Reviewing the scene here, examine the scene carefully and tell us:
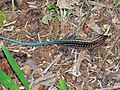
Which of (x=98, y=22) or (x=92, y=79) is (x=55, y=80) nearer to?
(x=92, y=79)

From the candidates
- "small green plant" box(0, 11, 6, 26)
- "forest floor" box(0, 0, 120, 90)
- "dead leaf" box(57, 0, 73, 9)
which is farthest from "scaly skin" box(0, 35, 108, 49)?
"dead leaf" box(57, 0, 73, 9)

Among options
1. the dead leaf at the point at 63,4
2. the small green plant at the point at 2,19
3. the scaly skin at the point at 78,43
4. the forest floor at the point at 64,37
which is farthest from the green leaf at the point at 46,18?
the small green plant at the point at 2,19

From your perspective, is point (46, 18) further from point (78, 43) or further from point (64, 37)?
point (78, 43)

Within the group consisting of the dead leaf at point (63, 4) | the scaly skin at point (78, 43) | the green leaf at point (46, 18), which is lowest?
the scaly skin at point (78, 43)

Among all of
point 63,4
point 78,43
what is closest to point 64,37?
point 78,43

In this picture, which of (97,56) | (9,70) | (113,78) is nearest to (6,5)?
(9,70)

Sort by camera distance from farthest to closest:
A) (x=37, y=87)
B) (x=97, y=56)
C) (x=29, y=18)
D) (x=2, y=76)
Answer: (x=29, y=18) < (x=97, y=56) < (x=37, y=87) < (x=2, y=76)

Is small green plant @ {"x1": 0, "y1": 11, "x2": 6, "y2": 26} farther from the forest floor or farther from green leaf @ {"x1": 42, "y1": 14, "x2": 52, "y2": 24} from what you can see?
green leaf @ {"x1": 42, "y1": 14, "x2": 52, "y2": 24}

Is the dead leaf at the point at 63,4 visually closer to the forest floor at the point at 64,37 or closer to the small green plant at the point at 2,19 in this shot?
the forest floor at the point at 64,37
